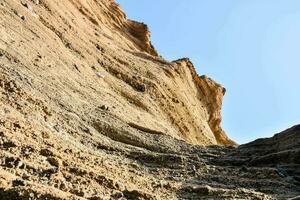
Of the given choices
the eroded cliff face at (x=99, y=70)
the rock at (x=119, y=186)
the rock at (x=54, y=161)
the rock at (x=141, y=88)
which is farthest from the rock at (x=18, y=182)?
the rock at (x=141, y=88)

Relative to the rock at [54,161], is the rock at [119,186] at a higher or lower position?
lower

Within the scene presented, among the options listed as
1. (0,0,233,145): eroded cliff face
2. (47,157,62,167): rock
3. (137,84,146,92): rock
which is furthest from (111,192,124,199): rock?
(137,84,146,92): rock

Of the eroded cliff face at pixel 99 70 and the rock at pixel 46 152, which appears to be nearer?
the rock at pixel 46 152

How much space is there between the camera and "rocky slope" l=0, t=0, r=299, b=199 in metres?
11.1

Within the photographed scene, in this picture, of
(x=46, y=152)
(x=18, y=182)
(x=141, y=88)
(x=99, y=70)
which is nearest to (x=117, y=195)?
(x=46, y=152)

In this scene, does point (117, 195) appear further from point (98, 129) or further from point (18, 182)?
point (98, 129)

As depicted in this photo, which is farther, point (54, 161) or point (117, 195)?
point (54, 161)

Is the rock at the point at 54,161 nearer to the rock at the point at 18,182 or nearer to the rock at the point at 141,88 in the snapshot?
the rock at the point at 18,182

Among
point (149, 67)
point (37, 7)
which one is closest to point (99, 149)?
point (37, 7)

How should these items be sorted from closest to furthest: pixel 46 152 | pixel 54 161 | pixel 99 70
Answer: pixel 54 161 < pixel 46 152 < pixel 99 70

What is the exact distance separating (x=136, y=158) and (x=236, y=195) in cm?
430

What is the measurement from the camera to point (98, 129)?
19.4 m

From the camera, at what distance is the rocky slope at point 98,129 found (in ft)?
36.3

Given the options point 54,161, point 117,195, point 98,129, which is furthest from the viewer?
point 98,129
